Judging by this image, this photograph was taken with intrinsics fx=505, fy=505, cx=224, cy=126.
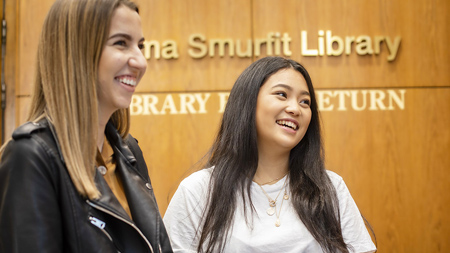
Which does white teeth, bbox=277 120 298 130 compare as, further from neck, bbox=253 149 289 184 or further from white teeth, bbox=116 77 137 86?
white teeth, bbox=116 77 137 86

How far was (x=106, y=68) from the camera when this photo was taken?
1.43 m

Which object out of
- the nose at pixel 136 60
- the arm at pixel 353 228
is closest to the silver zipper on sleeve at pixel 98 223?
the nose at pixel 136 60

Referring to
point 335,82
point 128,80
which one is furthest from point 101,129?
point 335,82

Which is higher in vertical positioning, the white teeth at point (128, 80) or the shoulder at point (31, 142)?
the white teeth at point (128, 80)

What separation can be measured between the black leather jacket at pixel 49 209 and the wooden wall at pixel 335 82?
97.7 inches

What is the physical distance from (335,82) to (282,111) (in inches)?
71.7

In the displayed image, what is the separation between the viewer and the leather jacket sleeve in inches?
46.8

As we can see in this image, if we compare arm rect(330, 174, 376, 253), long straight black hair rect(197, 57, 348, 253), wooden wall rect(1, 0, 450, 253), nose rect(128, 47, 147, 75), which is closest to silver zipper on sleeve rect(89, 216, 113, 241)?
nose rect(128, 47, 147, 75)

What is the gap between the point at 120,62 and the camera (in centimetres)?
145

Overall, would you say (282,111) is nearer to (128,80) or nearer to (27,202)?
(128,80)

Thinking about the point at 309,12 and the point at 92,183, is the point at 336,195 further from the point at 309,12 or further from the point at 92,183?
the point at 309,12

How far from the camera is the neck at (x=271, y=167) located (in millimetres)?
2297

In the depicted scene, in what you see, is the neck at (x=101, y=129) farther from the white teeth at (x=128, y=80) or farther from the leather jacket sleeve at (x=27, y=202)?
the leather jacket sleeve at (x=27, y=202)

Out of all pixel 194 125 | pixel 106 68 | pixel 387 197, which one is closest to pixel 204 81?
pixel 194 125
